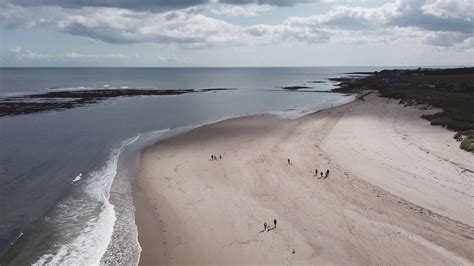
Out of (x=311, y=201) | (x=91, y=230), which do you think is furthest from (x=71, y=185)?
(x=311, y=201)

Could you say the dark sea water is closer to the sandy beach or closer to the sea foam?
the sea foam

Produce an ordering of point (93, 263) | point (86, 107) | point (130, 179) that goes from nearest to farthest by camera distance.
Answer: point (93, 263) < point (130, 179) < point (86, 107)

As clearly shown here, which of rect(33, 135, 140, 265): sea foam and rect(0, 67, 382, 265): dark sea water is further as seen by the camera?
rect(0, 67, 382, 265): dark sea water

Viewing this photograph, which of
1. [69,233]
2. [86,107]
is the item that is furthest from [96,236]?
[86,107]

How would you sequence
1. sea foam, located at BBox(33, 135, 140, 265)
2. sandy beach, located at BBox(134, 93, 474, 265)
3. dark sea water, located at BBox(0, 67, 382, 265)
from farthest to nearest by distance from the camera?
dark sea water, located at BBox(0, 67, 382, 265) < sandy beach, located at BBox(134, 93, 474, 265) < sea foam, located at BBox(33, 135, 140, 265)

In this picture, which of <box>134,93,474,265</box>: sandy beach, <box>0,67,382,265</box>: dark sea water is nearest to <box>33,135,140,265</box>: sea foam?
<box>0,67,382,265</box>: dark sea water

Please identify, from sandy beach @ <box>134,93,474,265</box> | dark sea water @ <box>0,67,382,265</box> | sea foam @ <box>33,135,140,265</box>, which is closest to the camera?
sea foam @ <box>33,135,140,265</box>

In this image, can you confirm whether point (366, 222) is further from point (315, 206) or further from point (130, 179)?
point (130, 179)

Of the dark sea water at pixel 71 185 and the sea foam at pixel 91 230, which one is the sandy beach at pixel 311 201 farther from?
the sea foam at pixel 91 230
